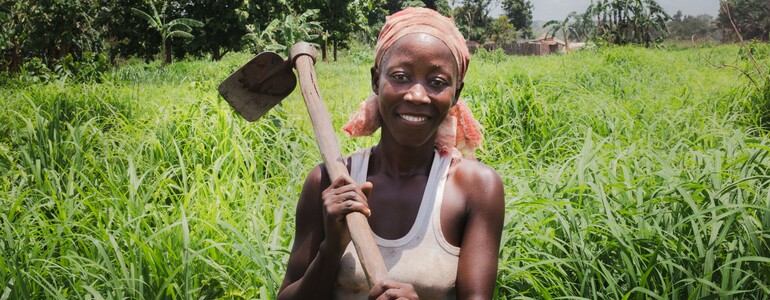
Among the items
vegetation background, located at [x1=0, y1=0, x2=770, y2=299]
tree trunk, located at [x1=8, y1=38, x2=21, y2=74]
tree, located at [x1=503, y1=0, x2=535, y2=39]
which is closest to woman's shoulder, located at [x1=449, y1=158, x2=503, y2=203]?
vegetation background, located at [x1=0, y1=0, x2=770, y2=299]

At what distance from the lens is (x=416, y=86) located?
3.79ft

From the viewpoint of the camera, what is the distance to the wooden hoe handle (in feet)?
3.35

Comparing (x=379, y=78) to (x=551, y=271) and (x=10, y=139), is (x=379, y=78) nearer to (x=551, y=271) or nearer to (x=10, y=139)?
(x=551, y=271)

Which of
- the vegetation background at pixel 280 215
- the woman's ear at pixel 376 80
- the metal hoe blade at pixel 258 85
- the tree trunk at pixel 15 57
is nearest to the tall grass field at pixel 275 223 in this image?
the vegetation background at pixel 280 215

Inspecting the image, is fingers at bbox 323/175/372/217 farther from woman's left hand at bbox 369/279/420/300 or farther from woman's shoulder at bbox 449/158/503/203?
woman's shoulder at bbox 449/158/503/203

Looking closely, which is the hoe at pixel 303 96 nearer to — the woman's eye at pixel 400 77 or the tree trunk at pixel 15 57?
the woman's eye at pixel 400 77

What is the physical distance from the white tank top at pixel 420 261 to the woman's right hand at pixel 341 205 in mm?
95

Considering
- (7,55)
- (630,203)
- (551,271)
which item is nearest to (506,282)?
(551,271)

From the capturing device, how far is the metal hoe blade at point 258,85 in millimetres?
1572

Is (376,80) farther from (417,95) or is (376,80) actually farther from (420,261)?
(420,261)

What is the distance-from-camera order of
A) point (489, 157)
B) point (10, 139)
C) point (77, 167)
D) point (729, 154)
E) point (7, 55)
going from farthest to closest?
point (7, 55) → point (10, 139) → point (489, 157) → point (77, 167) → point (729, 154)

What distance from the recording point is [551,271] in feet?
7.25

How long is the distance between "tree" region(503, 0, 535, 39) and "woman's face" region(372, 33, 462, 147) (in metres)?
50.5

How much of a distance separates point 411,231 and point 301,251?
0.21 metres
